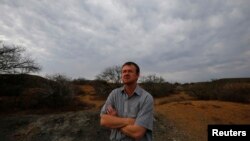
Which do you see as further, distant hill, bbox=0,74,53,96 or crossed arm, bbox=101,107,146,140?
distant hill, bbox=0,74,53,96

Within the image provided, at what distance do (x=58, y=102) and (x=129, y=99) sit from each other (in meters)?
18.4

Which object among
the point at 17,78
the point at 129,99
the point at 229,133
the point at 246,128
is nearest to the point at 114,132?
the point at 129,99

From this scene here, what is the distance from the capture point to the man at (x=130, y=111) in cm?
402

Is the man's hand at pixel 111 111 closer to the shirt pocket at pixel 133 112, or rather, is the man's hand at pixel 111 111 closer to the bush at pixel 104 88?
the shirt pocket at pixel 133 112

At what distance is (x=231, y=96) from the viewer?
2106 centimetres

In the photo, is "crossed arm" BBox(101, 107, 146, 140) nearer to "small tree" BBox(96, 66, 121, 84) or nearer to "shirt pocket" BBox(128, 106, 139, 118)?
"shirt pocket" BBox(128, 106, 139, 118)

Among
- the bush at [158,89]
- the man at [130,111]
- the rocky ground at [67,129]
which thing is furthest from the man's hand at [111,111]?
the bush at [158,89]

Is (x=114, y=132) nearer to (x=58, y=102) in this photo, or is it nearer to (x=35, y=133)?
(x=35, y=133)

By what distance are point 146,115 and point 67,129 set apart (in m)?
10.4

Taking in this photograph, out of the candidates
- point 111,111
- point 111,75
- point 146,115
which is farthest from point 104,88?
point 146,115

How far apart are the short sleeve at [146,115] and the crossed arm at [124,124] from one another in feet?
0.21

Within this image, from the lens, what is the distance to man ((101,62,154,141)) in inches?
158

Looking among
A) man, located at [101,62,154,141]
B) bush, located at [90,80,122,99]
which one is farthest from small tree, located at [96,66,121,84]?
man, located at [101,62,154,141]

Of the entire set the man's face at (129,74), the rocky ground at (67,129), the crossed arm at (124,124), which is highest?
the man's face at (129,74)
